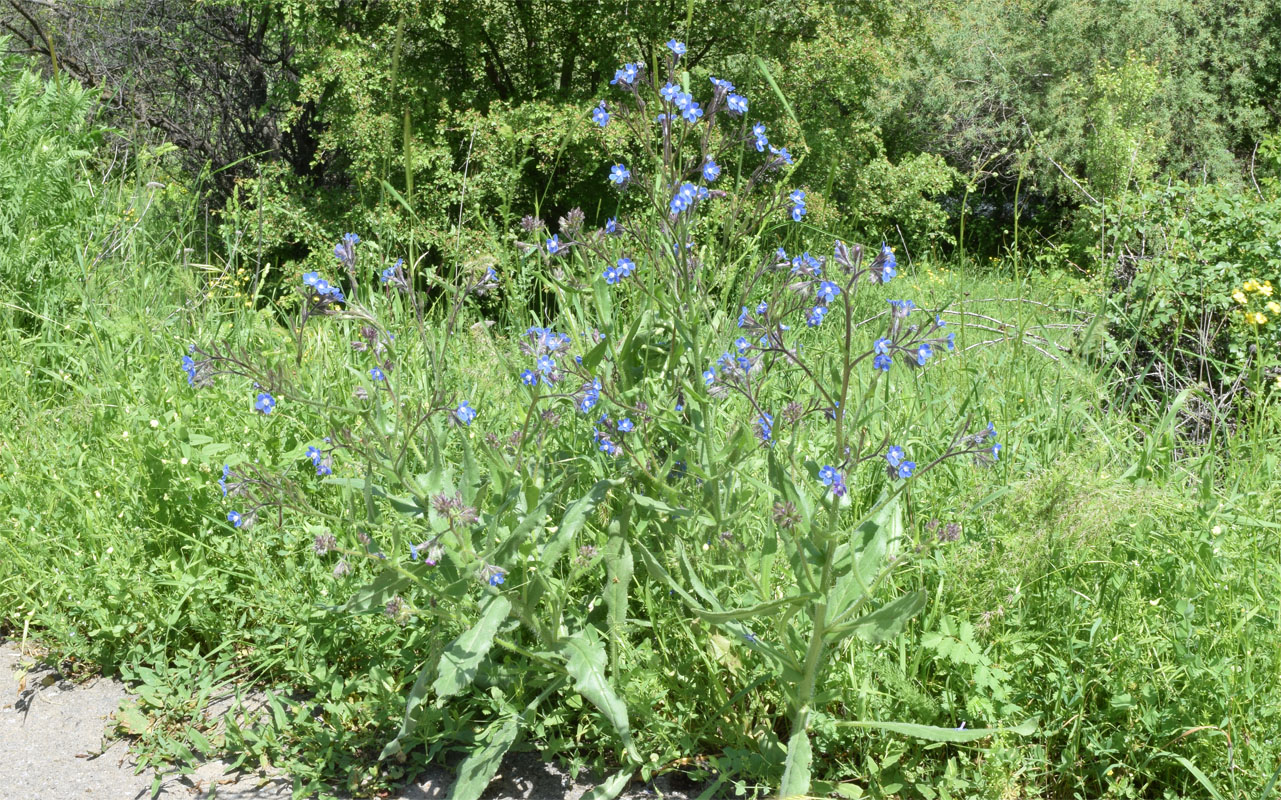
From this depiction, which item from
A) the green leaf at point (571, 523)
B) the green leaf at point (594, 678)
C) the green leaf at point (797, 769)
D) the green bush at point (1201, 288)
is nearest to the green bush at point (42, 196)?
the green leaf at point (571, 523)

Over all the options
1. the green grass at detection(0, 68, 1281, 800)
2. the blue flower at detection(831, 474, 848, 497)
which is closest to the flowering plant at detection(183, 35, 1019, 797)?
the blue flower at detection(831, 474, 848, 497)

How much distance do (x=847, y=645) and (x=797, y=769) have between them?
1.36 feet

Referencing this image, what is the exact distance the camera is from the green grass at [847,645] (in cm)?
190

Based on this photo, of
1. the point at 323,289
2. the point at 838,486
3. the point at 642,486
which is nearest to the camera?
the point at 838,486

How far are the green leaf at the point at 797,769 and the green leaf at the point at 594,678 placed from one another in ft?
0.96

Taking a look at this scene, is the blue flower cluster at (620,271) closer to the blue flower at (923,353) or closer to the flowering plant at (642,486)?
the flowering plant at (642,486)

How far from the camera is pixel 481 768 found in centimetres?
183

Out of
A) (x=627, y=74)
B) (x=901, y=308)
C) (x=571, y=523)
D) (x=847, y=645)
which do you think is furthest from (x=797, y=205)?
(x=847, y=645)

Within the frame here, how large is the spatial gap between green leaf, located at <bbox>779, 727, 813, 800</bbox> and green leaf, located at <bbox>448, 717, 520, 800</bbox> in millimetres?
515

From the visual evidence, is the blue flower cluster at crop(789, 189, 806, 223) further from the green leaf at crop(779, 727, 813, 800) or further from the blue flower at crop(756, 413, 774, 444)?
the green leaf at crop(779, 727, 813, 800)

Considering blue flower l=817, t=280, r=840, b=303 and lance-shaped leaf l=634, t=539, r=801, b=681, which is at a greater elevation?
blue flower l=817, t=280, r=840, b=303

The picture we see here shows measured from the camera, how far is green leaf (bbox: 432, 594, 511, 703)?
1673 mm

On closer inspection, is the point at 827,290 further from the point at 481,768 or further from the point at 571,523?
the point at 481,768

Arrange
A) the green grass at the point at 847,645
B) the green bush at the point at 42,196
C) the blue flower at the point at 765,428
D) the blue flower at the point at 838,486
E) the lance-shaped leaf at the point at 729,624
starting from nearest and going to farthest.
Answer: the blue flower at the point at 838,486 → the lance-shaped leaf at the point at 729,624 → the blue flower at the point at 765,428 → the green grass at the point at 847,645 → the green bush at the point at 42,196
